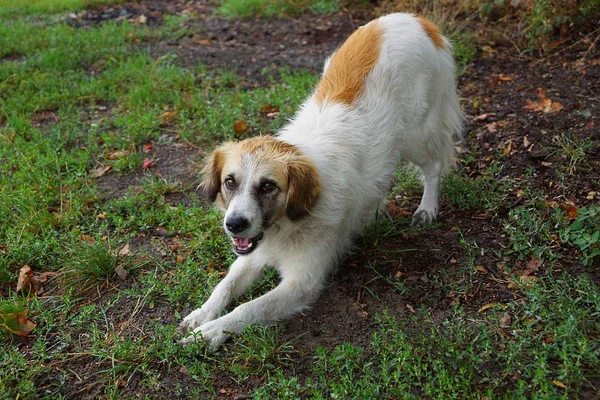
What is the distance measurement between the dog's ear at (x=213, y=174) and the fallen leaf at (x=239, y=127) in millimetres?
1816

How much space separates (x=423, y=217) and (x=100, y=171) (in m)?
2.86

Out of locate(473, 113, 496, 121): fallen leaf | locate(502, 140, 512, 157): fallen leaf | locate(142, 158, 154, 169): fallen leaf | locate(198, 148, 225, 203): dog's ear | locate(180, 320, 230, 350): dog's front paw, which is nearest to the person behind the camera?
locate(180, 320, 230, 350): dog's front paw

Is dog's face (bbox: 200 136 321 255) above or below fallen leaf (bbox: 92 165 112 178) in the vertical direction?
above

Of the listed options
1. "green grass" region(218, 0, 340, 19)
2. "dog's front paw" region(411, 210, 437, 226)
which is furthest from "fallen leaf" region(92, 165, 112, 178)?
"green grass" region(218, 0, 340, 19)

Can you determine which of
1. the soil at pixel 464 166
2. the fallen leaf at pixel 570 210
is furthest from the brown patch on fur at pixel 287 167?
the fallen leaf at pixel 570 210

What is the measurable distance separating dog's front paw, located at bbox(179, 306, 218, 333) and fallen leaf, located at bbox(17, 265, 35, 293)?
44.6 inches


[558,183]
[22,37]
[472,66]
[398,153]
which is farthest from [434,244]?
[22,37]

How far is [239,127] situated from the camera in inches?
220

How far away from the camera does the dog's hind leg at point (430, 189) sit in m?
4.43

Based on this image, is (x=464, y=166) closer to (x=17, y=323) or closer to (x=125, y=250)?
(x=125, y=250)

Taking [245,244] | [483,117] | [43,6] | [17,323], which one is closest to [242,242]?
[245,244]

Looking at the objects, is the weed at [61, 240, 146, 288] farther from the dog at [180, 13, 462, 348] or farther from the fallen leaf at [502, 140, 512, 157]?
the fallen leaf at [502, 140, 512, 157]

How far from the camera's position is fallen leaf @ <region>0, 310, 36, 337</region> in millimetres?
3510

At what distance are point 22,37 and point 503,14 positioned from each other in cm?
625
